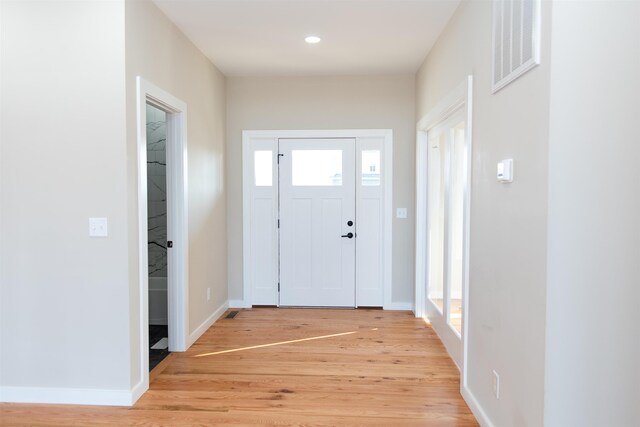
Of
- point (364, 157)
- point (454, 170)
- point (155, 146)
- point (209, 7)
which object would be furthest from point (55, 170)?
point (364, 157)

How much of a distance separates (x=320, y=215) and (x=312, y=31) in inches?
80.8

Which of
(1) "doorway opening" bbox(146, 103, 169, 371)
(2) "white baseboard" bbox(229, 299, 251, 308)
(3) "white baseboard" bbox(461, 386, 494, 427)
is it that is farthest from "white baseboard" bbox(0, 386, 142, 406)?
(2) "white baseboard" bbox(229, 299, 251, 308)

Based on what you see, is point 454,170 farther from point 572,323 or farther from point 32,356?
point 32,356

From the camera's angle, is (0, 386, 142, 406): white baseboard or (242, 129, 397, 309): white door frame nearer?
(0, 386, 142, 406): white baseboard

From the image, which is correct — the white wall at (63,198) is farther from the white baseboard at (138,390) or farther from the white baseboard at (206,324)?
the white baseboard at (206,324)

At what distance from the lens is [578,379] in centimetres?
165

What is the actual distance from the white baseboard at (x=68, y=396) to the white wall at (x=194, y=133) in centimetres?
32

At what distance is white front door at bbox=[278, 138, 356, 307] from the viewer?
15.9ft

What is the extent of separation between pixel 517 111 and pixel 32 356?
120 inches

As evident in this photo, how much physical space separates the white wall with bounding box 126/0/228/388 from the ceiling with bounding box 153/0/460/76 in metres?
0.19

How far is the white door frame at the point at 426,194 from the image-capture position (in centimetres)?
267

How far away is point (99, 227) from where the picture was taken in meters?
2.58

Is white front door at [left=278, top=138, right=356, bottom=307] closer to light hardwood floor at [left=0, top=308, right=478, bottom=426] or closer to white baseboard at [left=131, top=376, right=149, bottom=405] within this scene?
light hardwood floor at [left=0, top=308, right=478, bottom=426]

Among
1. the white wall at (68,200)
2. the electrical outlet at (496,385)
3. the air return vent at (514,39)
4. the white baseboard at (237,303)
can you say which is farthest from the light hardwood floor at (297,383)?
the air return vent at (514,39)
